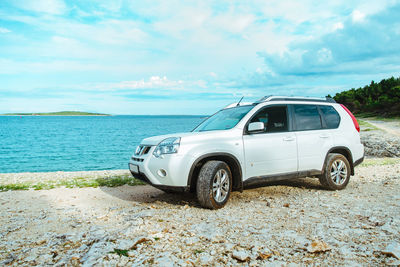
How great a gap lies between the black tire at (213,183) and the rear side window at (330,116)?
9.37 ft

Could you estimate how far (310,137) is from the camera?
632 centimetres

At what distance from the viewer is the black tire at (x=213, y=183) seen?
5060 millimetres

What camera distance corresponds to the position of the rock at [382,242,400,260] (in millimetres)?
3284

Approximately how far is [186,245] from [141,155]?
2288mm

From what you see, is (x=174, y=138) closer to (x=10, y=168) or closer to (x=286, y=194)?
(x=286, y=194)

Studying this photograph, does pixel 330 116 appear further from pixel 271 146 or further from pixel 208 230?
pixel 208 230

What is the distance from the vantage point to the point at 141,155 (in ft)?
18.2

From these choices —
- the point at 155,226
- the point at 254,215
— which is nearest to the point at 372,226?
the point at 254,215

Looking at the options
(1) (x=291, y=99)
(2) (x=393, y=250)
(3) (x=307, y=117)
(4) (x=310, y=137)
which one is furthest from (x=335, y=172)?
(2) (x=393, y=250)

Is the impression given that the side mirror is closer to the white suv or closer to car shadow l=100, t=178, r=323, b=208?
the white suv

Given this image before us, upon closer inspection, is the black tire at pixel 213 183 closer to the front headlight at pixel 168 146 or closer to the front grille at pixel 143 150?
the front headlight at pixel 168 146

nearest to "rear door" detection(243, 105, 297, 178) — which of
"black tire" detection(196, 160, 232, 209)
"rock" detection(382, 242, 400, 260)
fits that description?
"black tire" detection(196, 160, 232, 209)

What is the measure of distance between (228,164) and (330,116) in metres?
2.86

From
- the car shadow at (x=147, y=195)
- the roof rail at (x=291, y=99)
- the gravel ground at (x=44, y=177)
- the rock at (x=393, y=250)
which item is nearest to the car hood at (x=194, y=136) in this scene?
the roof rail at (x=291, y=99)
